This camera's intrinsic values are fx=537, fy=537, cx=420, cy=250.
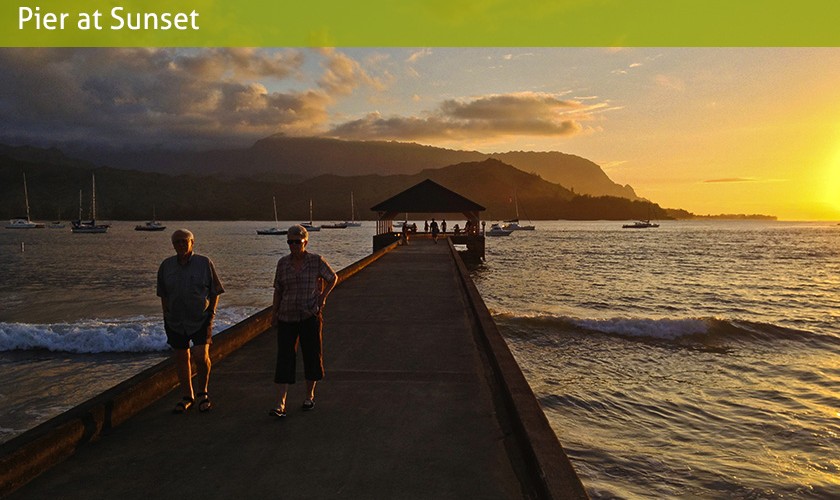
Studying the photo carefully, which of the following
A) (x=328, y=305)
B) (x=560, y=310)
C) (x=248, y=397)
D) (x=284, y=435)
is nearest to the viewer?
(x=284, y=435)

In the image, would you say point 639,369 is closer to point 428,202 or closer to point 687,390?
point 687,390

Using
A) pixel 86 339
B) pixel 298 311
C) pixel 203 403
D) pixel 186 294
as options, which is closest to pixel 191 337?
pixel 186 294

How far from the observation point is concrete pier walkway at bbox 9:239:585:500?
3.77 meters

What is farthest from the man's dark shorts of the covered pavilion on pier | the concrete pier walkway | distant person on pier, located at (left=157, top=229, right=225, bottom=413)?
the covered pavilion on pier

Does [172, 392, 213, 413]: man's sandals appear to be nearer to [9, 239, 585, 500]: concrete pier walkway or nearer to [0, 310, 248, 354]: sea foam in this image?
[9, 239, 585, 500]: concrete pier walkway

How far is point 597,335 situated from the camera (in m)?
17.3

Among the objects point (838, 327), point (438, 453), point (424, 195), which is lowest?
point (838, 327)

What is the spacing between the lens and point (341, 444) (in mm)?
4523

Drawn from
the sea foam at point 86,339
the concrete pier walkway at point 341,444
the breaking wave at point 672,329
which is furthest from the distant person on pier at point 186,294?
the breaking wave at point 672,329

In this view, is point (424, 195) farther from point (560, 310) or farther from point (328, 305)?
point (328, 305)

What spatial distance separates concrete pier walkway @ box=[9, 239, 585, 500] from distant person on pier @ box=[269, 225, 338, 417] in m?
0.44

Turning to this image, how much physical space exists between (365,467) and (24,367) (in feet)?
44.6

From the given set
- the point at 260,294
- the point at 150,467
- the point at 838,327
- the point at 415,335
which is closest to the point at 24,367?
the point at 415,335

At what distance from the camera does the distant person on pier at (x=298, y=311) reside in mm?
5176
